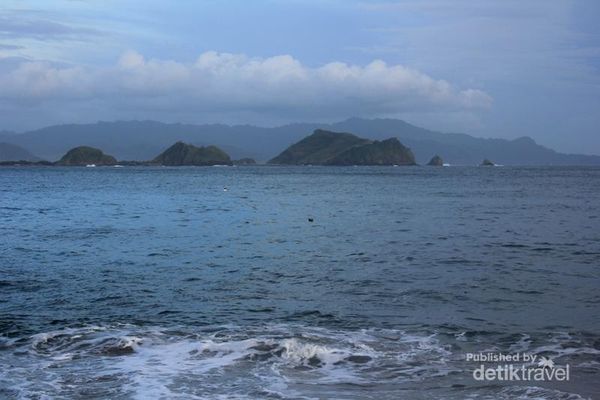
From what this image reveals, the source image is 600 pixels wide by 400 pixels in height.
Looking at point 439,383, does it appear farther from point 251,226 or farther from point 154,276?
point 251,226

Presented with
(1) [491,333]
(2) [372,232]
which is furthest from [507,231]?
(1) [491,333]

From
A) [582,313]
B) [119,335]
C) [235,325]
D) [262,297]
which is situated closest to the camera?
[119,335]

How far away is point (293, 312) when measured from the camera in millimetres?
17109

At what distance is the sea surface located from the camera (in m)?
11.5

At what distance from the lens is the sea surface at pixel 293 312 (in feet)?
37.8

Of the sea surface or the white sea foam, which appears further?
the sea surface

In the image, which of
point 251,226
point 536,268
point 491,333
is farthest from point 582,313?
point 251,226

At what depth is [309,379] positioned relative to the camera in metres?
11.7

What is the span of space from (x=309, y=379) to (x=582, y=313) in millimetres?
8830

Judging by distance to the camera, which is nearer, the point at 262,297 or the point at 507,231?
the point at 262,297

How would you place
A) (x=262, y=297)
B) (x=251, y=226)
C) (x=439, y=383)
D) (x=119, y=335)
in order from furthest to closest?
(x=251, y=226)
(x=262, y=297)
(x=119, y=335)
(x=439, y=383)

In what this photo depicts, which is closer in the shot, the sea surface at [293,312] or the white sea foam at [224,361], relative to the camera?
the white sea foam at [224,361]

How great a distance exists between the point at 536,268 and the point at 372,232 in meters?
13.4

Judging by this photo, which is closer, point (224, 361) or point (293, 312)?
point (224, 361)
